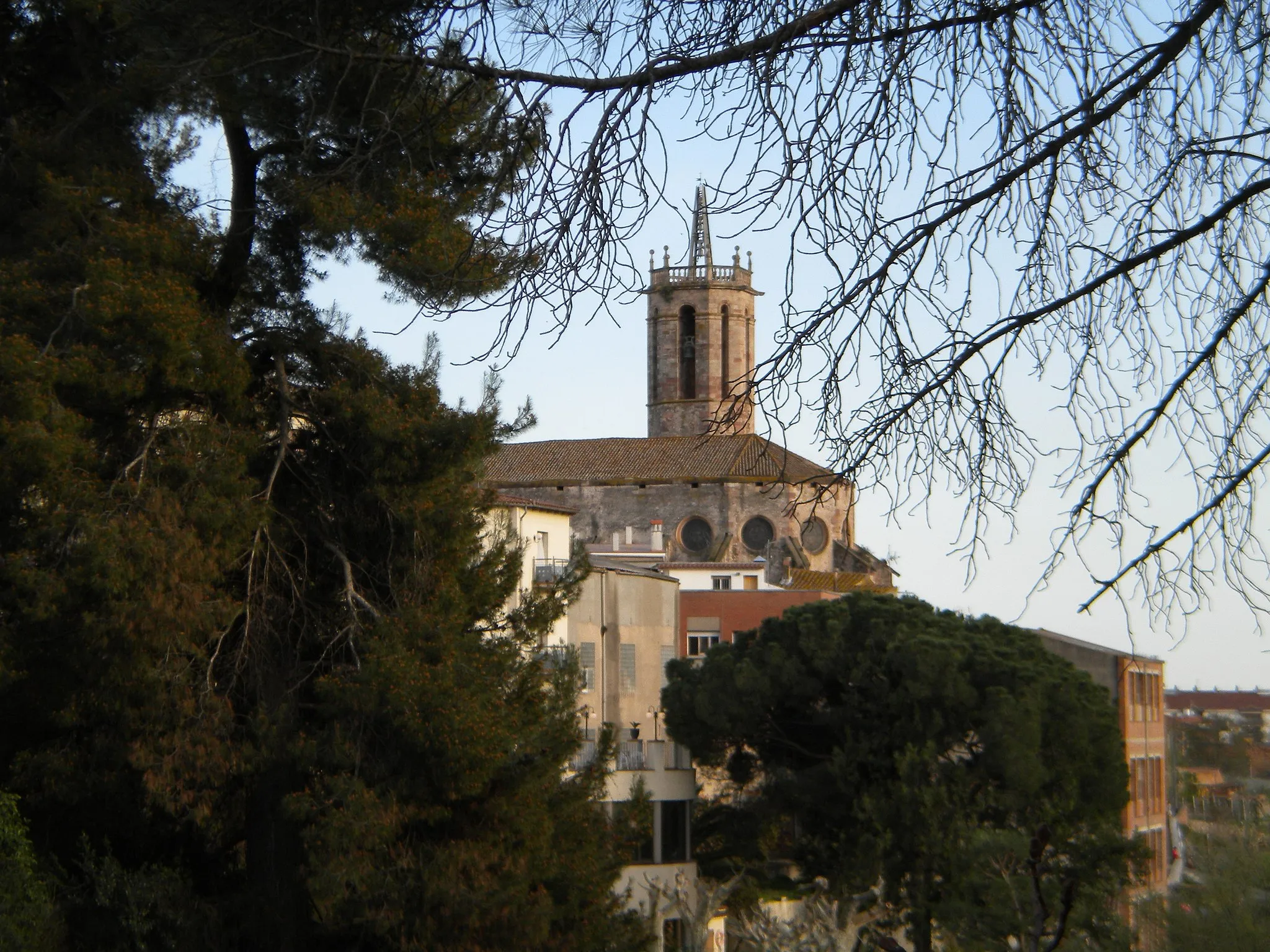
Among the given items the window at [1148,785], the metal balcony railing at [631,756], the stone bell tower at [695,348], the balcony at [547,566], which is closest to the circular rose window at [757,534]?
the stone bell tower at [695,348]

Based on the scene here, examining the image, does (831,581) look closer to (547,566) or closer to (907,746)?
(547,566)

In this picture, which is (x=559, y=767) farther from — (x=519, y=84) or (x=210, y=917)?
(x=519, y=84)

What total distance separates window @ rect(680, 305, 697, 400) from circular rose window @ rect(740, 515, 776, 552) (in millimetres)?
14386

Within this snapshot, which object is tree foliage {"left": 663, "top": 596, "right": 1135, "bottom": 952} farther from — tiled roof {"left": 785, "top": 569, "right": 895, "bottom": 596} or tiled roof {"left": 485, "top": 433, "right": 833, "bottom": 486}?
tiled roof {"left": 485, "top": 433, "right": 833, "bottom": 486}

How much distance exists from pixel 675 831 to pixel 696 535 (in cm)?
3059

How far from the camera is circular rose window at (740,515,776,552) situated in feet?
175

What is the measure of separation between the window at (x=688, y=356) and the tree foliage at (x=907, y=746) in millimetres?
40291

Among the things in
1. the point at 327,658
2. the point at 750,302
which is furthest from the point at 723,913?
the point at 750,302

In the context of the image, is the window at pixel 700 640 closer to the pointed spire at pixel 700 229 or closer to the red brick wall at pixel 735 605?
the red brick wall at pixel 735 605

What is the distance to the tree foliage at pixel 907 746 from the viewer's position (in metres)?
22.8

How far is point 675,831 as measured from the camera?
24.1m

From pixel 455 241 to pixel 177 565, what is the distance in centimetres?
281

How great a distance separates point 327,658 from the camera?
37.7 feet

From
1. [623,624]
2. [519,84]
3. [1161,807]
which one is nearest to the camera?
[519,84]
